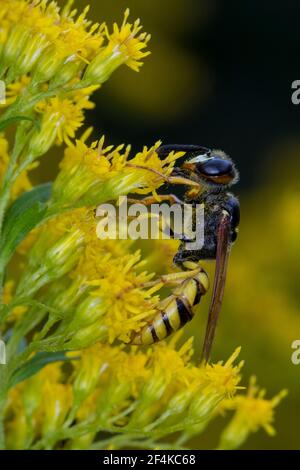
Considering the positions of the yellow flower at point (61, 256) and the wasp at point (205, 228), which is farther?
the wasp at point (205, 228)

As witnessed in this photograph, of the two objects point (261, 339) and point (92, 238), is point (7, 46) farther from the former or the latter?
point (261, 339)

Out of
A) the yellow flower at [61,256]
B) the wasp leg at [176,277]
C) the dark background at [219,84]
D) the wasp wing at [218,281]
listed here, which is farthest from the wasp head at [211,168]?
the dark background at [219,84]

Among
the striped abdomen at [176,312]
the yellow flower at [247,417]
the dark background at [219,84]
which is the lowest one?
the yellow flower at [247,417]

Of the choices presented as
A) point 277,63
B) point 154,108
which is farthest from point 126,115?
point 277,63

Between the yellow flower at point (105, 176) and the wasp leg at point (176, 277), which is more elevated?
the yellow flower at point (105, 176)

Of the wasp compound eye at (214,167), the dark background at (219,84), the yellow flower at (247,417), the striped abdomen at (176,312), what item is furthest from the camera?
the dark background at (219,84)

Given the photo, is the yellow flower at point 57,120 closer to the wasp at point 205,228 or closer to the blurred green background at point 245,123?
the wasp at point 205,228

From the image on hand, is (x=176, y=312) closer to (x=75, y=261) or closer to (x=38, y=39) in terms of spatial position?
(x=75, y=261)

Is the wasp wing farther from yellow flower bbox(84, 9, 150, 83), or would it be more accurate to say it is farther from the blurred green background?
the blurred green background
